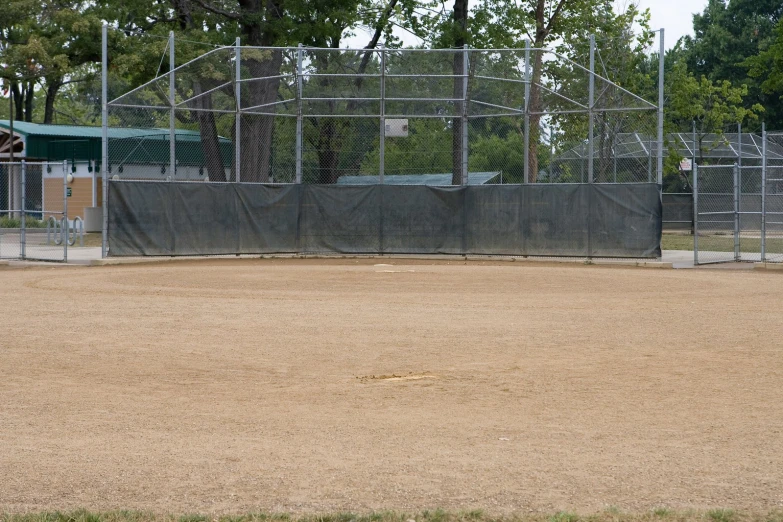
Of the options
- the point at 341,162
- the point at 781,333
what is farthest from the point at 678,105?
the point at 781,333

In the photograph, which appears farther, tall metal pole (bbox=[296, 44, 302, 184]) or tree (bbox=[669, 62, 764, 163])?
tree (bbox=[669, 62, 764, 163])

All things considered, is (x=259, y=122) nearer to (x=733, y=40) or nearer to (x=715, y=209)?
(x=715, y=209)

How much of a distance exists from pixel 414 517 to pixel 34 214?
156ft

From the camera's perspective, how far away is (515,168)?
98.5 ft

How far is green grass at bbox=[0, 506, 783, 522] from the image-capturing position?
16.7 feet

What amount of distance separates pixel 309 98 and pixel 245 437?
845 inches

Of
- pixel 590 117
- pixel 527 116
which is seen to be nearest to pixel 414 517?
pixel 590 117

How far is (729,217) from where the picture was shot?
149 ft

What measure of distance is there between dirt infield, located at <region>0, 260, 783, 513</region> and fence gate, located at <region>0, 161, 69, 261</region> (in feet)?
30.0

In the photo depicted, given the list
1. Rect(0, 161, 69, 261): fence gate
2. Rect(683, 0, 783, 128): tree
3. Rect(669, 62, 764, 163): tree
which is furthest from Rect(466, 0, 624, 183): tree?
Rect(683, 0, 783, 128): tree

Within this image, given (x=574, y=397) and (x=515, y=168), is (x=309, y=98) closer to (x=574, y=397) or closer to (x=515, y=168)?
(x=515, y=168)

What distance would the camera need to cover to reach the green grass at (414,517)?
5.09m

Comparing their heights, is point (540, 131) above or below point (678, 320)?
above

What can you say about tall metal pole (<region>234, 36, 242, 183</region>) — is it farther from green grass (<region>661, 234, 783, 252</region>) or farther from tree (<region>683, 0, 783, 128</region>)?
tree (<region>683, 0, 783, 128</region>)
